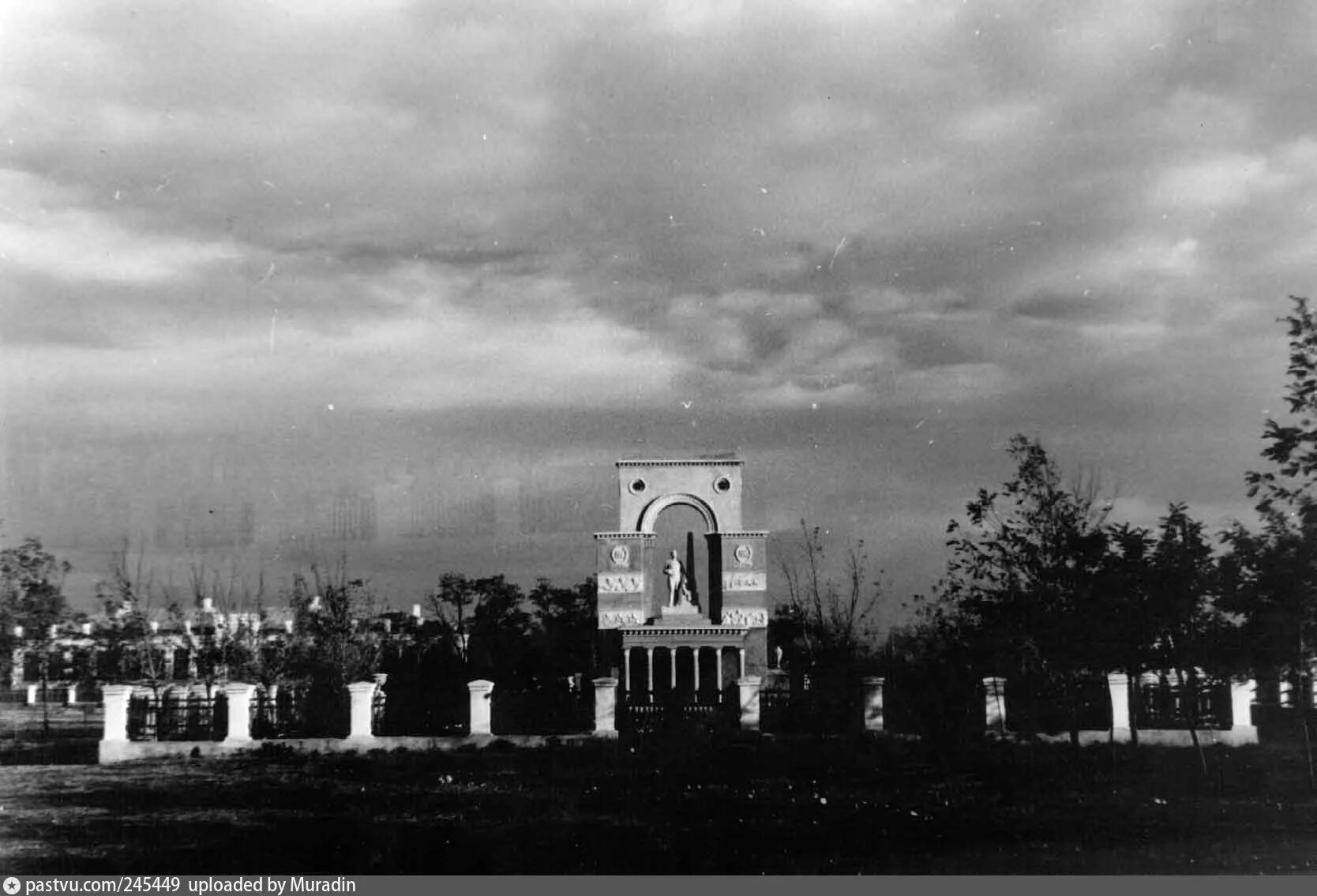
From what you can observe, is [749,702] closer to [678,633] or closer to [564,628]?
[678,633]

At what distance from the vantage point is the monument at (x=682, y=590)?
25047 millimetres

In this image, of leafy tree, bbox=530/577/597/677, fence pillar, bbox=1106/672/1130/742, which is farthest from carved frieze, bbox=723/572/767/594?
fence pillar, bbox=1106/672/1130/742

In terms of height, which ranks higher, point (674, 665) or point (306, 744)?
point (674, 665)

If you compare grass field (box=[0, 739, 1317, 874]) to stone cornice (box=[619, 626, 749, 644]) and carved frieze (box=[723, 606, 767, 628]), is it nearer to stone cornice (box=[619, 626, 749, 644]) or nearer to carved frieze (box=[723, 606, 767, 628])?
stone cornice (box=[619, 626, 749, 644])

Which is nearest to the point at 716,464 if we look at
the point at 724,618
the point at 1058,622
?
the point at 724,618

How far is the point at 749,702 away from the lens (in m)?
18.0

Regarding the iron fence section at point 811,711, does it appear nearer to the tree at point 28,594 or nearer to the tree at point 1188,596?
the tree at point 1188,596

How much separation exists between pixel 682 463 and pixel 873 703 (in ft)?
32.8

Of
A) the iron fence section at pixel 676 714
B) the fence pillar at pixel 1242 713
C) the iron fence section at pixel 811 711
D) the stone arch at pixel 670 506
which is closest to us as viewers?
the fence pillar at pixel 1242 713

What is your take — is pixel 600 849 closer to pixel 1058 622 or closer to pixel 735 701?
pixel 1058 622

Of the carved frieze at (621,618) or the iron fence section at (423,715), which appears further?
the carved frieze at (621,618)

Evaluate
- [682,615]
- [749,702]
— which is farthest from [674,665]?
[749,702]

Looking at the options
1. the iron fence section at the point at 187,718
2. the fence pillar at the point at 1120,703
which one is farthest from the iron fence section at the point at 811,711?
the iron fence section at the point at 187,718

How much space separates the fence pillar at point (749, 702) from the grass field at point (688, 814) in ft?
6.42
